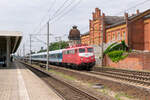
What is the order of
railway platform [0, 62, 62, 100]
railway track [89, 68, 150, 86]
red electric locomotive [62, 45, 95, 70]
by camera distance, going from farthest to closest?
red electric locomotive [62, 45, 95, 70] < railway track [89, 68, 150, 86] < railway platform [0, 62, 62, 100]

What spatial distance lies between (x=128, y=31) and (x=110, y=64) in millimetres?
8133

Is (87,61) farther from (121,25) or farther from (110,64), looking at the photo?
(121,25)

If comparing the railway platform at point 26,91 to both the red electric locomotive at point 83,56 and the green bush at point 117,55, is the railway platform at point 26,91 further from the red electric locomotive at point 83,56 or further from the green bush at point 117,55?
the green bush at point 117,55

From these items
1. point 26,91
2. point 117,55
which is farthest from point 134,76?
point 117,55

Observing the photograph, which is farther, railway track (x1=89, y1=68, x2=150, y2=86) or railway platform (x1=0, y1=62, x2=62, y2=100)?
railway track (x1=89, y1=68, x2=150, y2=86)

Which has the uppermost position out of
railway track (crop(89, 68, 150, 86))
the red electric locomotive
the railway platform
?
the red electric locomotive

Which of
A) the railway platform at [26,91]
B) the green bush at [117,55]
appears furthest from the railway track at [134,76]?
the green bush at [117,55]

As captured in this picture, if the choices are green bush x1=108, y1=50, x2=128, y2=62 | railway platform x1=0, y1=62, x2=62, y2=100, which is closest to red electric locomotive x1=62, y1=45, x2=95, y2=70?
green bush x1=108, y1=50, x2=128, y2=62

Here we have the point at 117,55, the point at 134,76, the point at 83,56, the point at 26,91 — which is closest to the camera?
the point at 26,91

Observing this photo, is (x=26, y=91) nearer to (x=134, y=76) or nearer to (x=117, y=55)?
(x=134, y=76)

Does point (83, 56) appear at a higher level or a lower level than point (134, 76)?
higher

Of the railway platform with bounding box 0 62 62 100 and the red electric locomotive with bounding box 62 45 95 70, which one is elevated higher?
the red electric locomotive with bounding box 62 45 95 70

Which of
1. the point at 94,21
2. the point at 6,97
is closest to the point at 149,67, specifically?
the point at 6,97

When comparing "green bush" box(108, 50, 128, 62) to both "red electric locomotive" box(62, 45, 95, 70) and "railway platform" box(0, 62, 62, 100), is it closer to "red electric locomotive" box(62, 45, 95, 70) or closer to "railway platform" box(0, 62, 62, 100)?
"red electric locomotive" box(62, 45, 95, 70)
